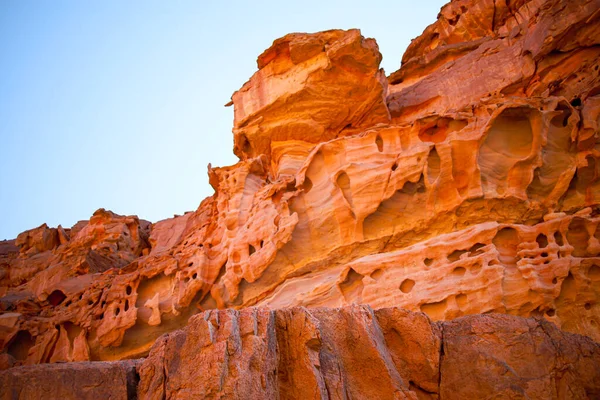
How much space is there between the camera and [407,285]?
9570 millimetres

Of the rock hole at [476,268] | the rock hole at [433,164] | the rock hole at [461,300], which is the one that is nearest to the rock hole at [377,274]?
the rock hole at [461,300]

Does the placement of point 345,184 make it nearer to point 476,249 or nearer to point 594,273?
point 476,249

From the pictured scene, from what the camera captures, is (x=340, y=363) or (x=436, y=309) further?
(x=436, y=309)

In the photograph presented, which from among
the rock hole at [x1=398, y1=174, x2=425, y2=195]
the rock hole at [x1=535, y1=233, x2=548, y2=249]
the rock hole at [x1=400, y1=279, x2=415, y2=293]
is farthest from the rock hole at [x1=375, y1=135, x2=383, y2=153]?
the rock hole at [x1=535, y1=233, x2=548, y2=249]

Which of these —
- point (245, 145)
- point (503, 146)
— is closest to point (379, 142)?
point (503, 146)

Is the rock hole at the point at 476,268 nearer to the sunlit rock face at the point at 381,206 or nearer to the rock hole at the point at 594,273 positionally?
the sunlit rock face at the point at 381,206

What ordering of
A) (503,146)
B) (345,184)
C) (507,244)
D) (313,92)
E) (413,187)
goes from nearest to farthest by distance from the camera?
(507,244)
(503,146)
(413,187)
(345,184)
(313,92)

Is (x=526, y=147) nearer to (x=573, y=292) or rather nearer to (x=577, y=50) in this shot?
(x=573, y=292)

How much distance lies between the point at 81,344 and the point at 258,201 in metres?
7.20

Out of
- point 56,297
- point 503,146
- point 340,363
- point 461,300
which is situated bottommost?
point 340,363

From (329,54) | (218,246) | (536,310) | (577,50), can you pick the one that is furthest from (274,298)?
(577,50)

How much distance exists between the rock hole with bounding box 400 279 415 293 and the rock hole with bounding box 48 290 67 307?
14.7m

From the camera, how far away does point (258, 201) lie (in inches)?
552

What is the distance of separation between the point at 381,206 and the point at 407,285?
A: 2.77 meters
